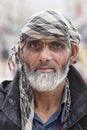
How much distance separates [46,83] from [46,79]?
0.03 metres

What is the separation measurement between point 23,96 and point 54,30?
0.54 m

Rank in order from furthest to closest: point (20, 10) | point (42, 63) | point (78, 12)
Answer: point (20, 10)
point (78, 12)
point (42, 63)

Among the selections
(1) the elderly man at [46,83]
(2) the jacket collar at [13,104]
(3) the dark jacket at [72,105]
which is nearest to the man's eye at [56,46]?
(1) the elderly man at [46,83]

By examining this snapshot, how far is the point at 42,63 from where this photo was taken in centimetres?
381

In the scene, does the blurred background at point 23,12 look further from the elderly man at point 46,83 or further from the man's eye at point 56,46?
the man's eye at point 56,46

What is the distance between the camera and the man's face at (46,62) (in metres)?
3.81

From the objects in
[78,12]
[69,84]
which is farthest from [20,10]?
[69,84]

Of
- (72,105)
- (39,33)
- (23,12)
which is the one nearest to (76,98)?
(72,105)

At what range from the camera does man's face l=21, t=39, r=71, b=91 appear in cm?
381

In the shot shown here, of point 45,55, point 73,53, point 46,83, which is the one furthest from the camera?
point 73,53

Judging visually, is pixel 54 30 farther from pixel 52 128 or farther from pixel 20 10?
pixel 20 10

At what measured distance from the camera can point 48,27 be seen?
385 centimetres

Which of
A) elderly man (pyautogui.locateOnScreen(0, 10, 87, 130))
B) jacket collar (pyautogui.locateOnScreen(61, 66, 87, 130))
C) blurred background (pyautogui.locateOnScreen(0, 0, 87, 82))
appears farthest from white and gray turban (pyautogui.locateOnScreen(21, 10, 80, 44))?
blurred background (pyautogui.locateOnScreen(0, 0, 87, 82))

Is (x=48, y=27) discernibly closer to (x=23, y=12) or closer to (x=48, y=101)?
(x=48, y=101)
